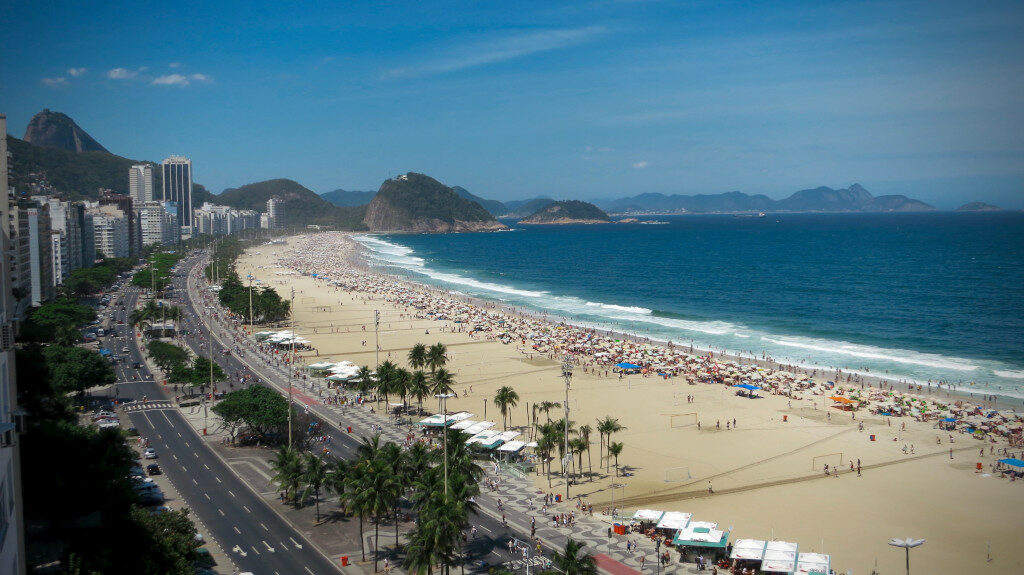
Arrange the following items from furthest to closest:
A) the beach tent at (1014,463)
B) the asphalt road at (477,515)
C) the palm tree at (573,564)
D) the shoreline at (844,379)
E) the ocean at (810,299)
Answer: the ocean at (810,299) → the shoreline at (844,379) → the beach tent at (1014,463) → the asphalt road at (477,515) → the palm tree at (573,564)

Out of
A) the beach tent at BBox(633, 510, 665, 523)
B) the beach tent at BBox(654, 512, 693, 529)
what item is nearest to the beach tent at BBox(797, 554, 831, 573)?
the beach tent at BBox(654, 512, 693, 529)

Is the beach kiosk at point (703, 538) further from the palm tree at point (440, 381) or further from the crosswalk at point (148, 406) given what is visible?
the crosswalk at point (148, 406)

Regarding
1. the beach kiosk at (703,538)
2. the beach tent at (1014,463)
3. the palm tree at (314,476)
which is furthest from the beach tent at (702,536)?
the beach tent at (1014,463)

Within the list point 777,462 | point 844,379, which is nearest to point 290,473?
point 777,462

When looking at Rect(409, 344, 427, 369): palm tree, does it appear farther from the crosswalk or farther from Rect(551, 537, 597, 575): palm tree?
Rect(551, 537, 597, 575): palm tree

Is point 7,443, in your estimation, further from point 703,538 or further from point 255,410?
point 255,410
